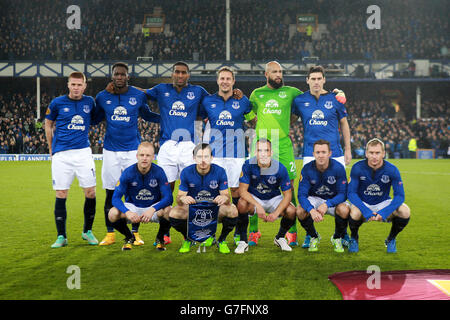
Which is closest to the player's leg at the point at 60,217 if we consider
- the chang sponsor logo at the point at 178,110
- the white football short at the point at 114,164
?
the white football short at the point at 114,164

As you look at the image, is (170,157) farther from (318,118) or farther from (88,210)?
(318,118)

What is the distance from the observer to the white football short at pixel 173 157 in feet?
18.9

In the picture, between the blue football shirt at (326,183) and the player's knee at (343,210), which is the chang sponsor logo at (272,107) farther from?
the player's knee at (343,210)

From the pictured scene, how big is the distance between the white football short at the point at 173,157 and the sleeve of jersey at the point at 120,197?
67 centimetres

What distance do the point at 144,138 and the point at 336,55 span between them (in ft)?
48.2

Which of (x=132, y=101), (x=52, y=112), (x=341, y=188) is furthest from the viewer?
(x=132, y=101)

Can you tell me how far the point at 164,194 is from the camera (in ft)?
17.3

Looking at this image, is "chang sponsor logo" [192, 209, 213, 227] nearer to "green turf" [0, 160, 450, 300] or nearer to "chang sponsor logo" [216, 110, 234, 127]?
"green turf" [0, 160, 450, 300]

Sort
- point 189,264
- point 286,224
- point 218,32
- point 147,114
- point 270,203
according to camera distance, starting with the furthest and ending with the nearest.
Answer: point 218,32
point 147,114
point 270,203
point 286,224
point 189,264

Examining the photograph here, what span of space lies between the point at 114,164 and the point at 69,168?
1.83 ft

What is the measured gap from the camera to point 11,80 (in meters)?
30.0

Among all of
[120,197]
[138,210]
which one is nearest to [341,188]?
[138,210]
